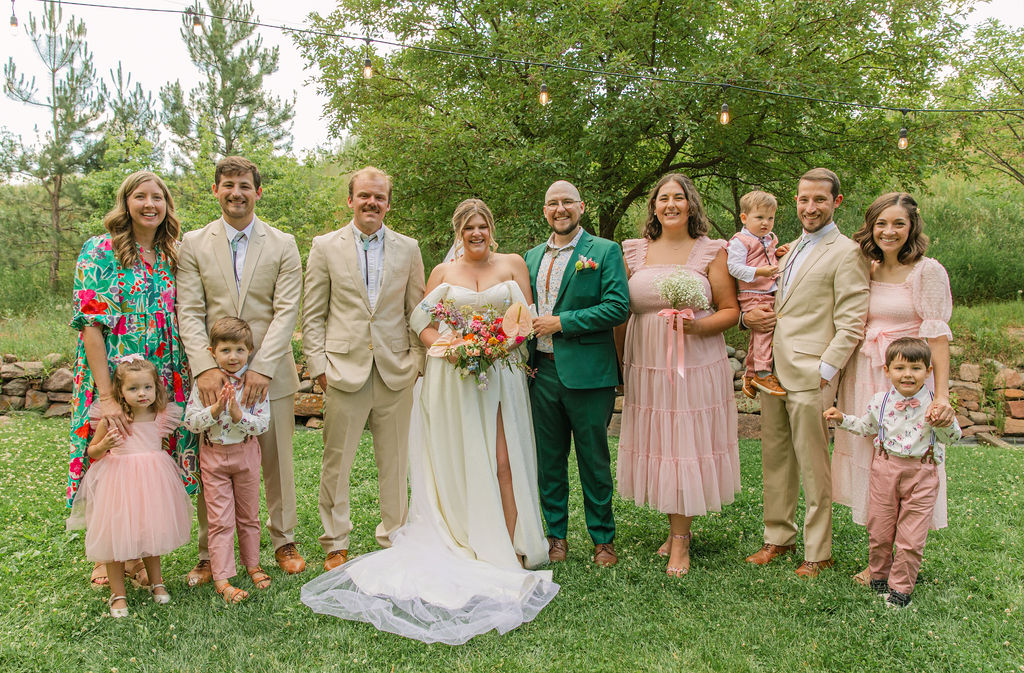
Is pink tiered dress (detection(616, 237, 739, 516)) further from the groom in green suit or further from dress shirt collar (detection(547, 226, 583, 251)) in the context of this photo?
dress shirt collar (detection(547, 226, 583, 251))

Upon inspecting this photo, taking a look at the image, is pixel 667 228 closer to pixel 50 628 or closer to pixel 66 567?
pixel 50 628

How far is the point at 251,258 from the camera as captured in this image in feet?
13.8

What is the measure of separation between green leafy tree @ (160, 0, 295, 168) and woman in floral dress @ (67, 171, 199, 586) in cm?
1408

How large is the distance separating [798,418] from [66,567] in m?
4.75

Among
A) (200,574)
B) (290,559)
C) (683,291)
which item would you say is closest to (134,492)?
(200,574)

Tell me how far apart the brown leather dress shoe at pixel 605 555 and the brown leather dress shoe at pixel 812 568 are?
1119 millimetres

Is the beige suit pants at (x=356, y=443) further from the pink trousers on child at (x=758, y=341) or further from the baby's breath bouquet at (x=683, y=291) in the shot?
the pink trousers on child at (x=758, y=341)

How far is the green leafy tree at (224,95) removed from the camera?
16.9 metres

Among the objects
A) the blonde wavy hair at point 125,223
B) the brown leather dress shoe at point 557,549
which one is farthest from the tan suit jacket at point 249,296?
the brown leather dress shoe at point 557,549

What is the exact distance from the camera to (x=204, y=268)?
162 inches

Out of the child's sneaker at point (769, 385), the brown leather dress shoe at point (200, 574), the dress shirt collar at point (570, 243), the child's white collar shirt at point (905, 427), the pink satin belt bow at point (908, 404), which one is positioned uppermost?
the dress shirt collar at point (570, 243)

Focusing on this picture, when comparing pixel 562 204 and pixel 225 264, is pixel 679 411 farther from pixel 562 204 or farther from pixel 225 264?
pixel 225 264

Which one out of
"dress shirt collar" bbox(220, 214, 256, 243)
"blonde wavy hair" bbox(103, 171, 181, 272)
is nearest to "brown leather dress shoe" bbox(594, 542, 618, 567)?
"dress shirt collar" bbox(220, 214, 256, 243)

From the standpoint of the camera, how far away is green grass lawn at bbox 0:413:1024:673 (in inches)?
128
